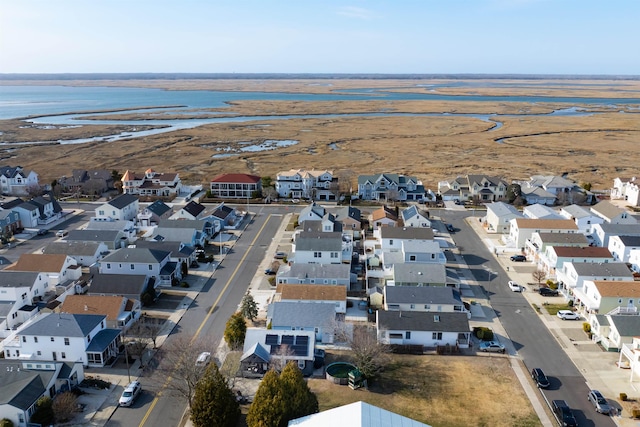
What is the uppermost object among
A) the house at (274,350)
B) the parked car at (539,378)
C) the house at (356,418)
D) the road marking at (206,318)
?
the house at (356,418)

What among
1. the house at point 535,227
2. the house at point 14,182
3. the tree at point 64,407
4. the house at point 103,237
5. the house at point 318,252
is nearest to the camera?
the tree at point 64,407

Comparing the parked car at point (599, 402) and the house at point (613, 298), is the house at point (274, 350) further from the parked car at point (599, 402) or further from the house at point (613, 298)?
the house at point (613, 298)

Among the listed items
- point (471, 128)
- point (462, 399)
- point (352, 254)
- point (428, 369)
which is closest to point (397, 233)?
point (352, 254)

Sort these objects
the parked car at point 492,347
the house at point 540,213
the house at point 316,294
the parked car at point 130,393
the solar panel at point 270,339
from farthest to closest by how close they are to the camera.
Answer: the house at point 540,213 → the house at point 316,294 → the parked car at point 492,347 → the solar panel at point 270,339 → the parked car at point 130,393

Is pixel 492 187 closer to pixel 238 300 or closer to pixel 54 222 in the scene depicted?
pixel 238 300

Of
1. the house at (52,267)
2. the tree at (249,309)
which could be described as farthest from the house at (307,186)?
the tree at (249,309)

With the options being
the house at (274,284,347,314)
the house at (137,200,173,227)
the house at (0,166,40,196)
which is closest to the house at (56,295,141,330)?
the house at (274,284,347,314)

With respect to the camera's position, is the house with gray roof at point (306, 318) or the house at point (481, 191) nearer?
the house with gray roof at point (306, 318)

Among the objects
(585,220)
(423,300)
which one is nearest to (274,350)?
(423,300)

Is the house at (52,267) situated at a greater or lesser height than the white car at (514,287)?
greater
